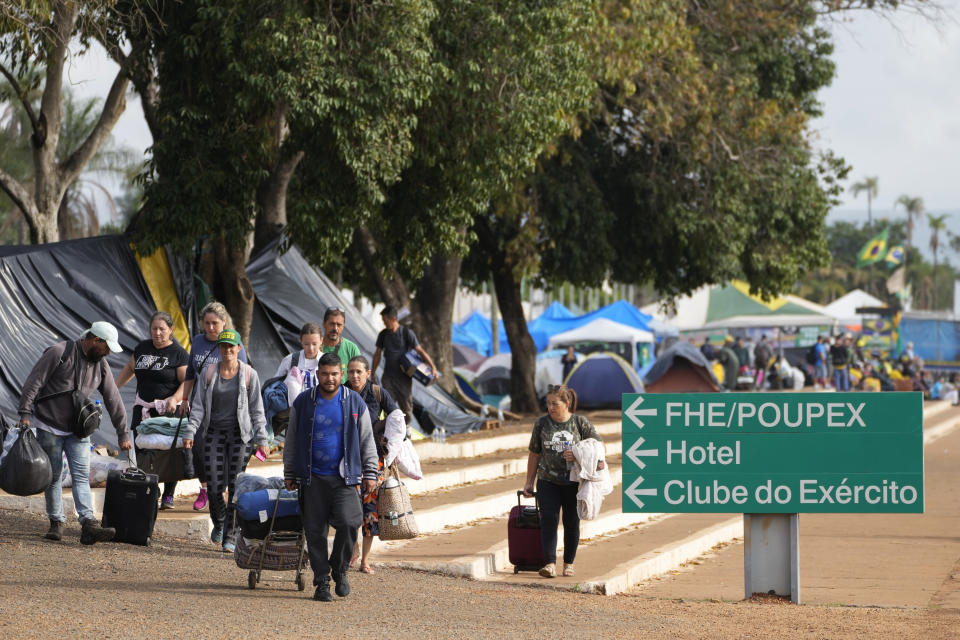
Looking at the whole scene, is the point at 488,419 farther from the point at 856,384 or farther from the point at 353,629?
the point at 856,384

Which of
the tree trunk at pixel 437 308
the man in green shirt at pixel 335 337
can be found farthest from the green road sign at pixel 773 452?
the tree trunk at pixel 437 308

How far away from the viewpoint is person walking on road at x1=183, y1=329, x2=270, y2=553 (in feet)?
27.8

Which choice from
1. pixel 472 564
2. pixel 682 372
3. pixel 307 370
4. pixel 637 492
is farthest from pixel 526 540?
pixel 682 372

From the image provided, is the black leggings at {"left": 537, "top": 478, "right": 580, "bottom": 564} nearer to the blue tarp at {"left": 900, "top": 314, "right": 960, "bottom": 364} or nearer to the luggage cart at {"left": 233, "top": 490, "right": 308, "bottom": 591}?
the luggage cart at {"left": 233, "top": 490, "right": 308, "bottom": 591}

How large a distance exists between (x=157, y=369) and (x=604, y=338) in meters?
27.0

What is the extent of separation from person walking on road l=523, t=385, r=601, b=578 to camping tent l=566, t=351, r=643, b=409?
18568mm

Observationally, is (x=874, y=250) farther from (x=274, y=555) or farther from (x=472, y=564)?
(x=274, y=555)

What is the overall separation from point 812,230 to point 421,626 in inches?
813

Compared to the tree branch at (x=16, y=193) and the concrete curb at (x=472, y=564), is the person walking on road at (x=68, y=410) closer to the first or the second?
the concrete curb at (x=472, y=564)

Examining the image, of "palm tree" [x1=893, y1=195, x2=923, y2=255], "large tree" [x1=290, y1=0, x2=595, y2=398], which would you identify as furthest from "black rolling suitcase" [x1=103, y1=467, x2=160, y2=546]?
"palm tree" [x1=893, y1=195, x2=923, y2=255]

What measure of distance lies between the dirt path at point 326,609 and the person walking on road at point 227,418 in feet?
2.06

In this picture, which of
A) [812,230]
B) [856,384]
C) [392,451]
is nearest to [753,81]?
[812,230]

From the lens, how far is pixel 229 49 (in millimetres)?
13320

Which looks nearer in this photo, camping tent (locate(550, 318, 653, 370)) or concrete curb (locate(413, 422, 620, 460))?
concrete curb (locate(413, 422, 620, 460))
